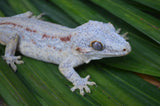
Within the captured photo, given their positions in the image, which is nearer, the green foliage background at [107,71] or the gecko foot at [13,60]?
the green foliage background at [107,71]

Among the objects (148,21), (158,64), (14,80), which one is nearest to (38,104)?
(14,80)

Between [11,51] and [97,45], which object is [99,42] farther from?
[11,51]

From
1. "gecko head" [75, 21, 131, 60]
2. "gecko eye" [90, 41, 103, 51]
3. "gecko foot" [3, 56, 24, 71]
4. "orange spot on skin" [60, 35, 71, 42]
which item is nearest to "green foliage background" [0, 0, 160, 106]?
"gecko foot" [3, 56, 24, 71]

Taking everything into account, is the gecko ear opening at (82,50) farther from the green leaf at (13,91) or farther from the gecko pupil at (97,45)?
the green leaf at (13,91)

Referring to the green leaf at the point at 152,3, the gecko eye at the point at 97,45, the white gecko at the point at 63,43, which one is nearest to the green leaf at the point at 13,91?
the white gecko at the point at 63,43

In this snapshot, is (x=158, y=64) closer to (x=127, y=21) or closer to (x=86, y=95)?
(x=127, y=21)

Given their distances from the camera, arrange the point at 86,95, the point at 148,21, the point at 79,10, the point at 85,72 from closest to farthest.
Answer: the point at 86,95
the point at 148,21
the point at 85,72
the point at 79,10

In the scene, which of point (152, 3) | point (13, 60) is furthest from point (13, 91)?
point (152, 3)
